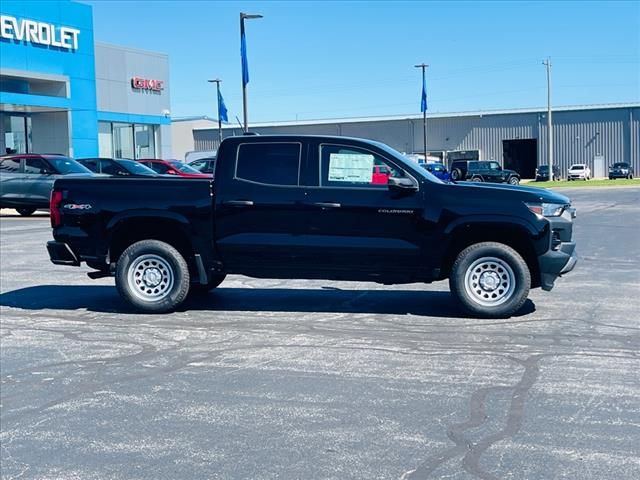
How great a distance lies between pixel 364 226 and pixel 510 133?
7088cm

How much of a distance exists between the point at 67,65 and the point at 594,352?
114 ft

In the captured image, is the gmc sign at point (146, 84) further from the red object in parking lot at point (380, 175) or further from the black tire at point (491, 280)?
the black tire at point (491, 280)

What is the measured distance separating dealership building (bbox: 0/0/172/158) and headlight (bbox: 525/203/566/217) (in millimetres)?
28574

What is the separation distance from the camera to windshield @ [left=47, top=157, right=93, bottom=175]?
23.7m

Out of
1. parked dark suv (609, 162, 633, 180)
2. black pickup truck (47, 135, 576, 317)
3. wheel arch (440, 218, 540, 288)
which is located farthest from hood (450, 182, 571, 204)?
parked dark suv (609, 162, 633, 180)

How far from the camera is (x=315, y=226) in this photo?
8977 mm

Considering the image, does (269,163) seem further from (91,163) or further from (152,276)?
(91,163)

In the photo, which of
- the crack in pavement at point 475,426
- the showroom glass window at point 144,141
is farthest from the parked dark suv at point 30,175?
the showroom glass window at point 144,141

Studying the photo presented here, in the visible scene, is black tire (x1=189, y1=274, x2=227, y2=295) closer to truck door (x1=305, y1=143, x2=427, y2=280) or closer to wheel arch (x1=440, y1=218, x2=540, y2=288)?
truck door (x1=305, y1=143, x2=427, y2=280)

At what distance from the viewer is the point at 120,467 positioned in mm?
4820

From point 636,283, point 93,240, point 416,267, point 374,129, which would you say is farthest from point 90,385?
point 374,129

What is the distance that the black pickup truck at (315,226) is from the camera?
8801 millimetres

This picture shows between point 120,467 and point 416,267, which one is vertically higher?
point 416,267

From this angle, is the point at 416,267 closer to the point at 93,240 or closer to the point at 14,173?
the point at 93,240
